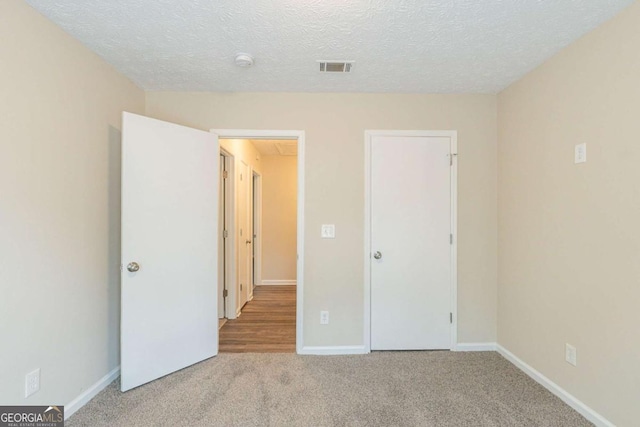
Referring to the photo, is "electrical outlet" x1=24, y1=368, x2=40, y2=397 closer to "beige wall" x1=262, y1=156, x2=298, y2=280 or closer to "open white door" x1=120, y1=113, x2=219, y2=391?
"open white door" x1=120, y1=113, x2=219, y2=391

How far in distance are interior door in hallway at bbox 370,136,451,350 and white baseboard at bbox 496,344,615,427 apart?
581 millimetres

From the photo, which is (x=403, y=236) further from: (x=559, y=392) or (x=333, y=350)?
(x=559, y=392)

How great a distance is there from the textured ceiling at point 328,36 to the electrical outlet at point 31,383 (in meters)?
2.01

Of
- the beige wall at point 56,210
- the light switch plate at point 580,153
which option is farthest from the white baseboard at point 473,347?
the beige wall at point 56,210

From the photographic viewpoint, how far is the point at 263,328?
3.18 meters

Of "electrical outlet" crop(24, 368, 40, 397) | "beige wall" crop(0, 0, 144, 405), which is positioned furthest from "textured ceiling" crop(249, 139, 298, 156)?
"electrical outlet" crop(24, 368, 40, 397)

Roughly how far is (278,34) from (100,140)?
149cm

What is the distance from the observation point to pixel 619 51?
5.16 ft

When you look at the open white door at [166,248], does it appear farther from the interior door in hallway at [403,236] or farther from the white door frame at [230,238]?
the interior door in hallway at [403,236]

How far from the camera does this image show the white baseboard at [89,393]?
177 cm

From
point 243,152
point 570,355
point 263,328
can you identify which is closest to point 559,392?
point 570,355

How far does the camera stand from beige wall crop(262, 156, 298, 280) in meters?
5.33

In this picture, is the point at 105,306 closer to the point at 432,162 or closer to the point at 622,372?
the point at 432,162

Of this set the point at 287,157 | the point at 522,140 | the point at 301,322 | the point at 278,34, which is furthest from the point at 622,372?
the point at 287,157
